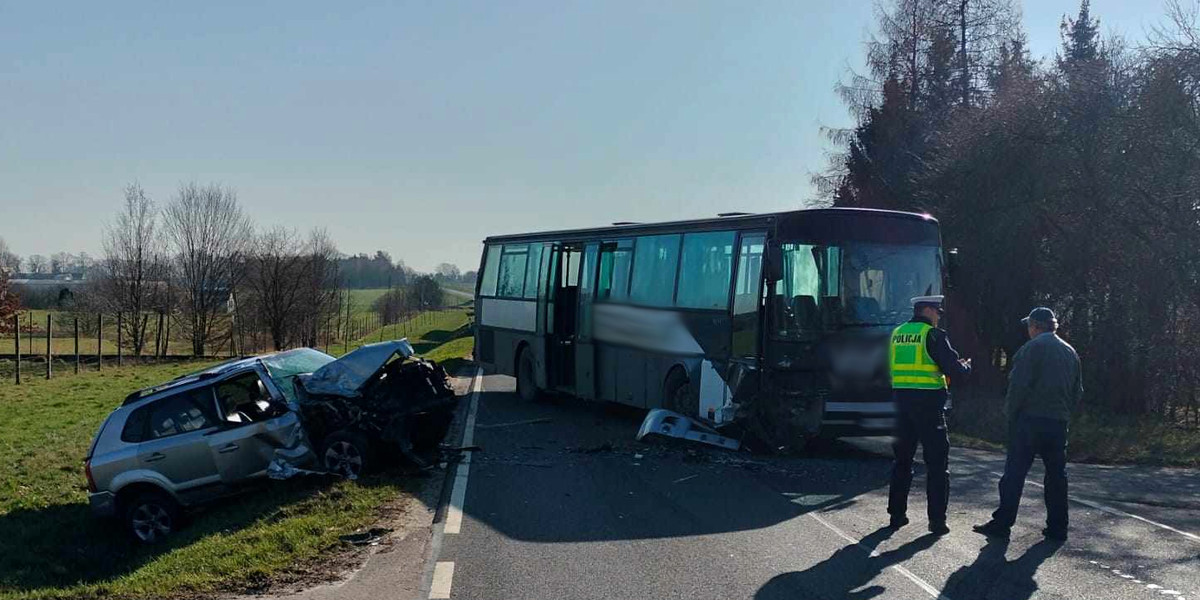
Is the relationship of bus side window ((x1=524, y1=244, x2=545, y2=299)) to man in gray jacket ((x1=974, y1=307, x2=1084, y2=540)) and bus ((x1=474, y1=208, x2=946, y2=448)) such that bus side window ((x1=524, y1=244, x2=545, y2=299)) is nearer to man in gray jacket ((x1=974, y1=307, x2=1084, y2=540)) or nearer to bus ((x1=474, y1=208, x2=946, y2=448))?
bus ((x1=474, y1=208, x2=946, y2=448))

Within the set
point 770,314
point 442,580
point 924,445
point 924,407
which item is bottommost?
point 442,580

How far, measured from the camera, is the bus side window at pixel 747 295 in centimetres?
1245

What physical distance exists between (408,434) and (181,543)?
298 cm

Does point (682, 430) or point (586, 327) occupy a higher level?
point (586, 327)

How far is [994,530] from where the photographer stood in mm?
8109

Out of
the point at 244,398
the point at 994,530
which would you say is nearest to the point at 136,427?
the point at 244,398

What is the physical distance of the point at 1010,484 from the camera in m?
8.07

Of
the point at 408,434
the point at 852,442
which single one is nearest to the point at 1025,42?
the point at 852,442

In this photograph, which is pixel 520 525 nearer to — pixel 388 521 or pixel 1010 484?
pixel 388 521

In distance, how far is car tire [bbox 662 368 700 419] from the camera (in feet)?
45.0

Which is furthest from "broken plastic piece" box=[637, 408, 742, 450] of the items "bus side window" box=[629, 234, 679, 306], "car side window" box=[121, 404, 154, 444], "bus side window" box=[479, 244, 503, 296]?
"bus side window" box=[479, 244, 503, 296]

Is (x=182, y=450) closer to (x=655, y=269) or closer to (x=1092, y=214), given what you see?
(x=655, y=269)

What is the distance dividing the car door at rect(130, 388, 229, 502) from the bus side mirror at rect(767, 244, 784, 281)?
21.8ft

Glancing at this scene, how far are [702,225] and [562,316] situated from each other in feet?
16.1
